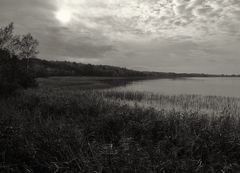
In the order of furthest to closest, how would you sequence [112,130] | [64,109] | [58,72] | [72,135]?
[58,72], [64,109], [112,130], [72,135]

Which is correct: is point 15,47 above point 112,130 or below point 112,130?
above

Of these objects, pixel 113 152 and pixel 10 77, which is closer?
pixel 113 152

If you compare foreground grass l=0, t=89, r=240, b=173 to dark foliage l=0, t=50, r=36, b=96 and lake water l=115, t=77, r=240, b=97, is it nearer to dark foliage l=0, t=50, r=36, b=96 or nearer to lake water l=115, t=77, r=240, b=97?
dark foliage l=0, t=50, r=36, b=96

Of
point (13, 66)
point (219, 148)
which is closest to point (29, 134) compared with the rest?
point (219, 148)

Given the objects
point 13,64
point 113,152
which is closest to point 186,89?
point 13,64

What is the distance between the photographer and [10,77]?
26.8 metres

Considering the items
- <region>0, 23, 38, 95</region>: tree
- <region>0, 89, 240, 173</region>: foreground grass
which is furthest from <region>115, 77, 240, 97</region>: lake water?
<region>0, 89, 240, 173</region>: foreground grass

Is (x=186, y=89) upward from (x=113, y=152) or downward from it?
downward

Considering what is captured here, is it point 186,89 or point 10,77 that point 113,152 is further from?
point 186,89

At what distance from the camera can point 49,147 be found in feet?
22.5

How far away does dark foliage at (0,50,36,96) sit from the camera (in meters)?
22.3

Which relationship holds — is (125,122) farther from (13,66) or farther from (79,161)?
(13,66)

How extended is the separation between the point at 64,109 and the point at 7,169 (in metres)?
11.4

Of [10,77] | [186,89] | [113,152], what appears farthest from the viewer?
[186,89]
